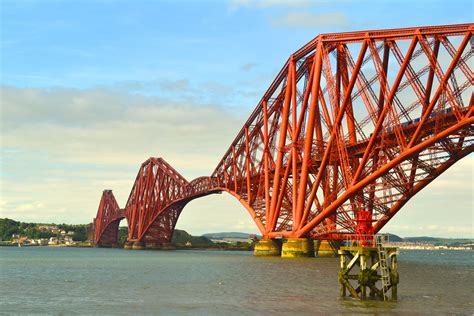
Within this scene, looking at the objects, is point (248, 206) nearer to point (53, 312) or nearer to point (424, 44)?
point (424, 44)

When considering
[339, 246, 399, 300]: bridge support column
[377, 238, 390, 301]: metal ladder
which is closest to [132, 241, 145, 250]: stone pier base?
[339, 246, 399, 300]: bridge support column

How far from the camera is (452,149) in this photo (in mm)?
70250

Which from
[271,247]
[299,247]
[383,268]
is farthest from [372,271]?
[271,247]

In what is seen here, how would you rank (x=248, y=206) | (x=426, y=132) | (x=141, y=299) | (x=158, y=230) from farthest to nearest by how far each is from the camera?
(x=158, y=230), (x=248, y=206), (x=426, y=132), (x=141, y=299)

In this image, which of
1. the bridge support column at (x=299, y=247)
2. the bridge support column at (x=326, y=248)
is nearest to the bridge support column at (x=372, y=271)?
the bridge support column at (x=299, y=247)

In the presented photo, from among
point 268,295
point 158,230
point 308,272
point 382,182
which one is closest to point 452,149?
point 382,182

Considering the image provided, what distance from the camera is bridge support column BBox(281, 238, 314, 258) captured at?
83438 millimetres

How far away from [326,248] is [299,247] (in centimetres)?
910

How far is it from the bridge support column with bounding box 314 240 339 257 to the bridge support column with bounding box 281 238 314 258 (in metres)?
6.50

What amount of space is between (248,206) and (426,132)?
4755 cm

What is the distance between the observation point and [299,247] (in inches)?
3292

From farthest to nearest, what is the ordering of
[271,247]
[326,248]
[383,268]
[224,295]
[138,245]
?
[138,245], [271,247], [326,248], [224,295], [383,268]

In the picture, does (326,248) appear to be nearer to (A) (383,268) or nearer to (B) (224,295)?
(B) (224,295)

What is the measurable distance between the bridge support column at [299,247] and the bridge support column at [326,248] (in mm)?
6499
